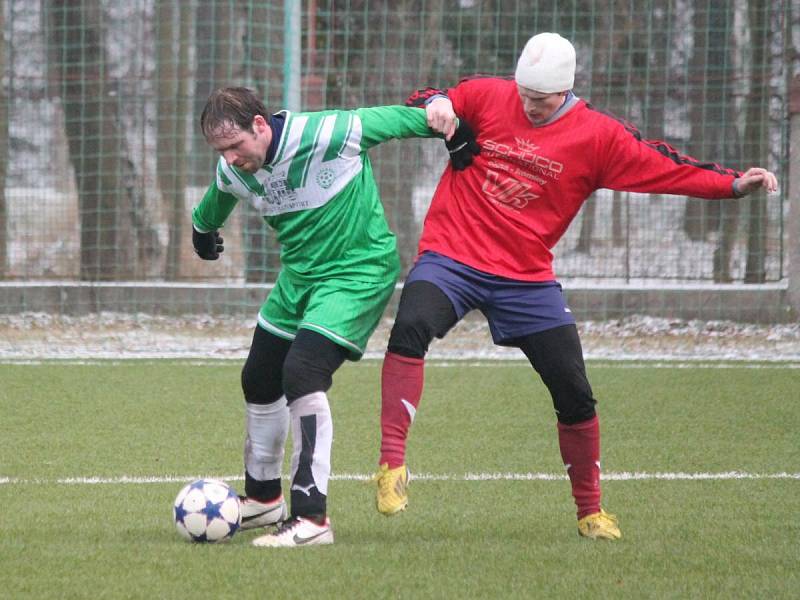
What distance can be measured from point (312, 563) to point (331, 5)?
9.56 m

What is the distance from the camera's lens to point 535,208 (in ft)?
16.6

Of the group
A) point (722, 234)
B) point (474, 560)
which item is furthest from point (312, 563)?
point (722, 234)

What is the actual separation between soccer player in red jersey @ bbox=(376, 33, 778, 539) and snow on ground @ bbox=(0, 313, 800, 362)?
534 centimetres

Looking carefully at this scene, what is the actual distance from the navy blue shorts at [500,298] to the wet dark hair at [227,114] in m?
0.83

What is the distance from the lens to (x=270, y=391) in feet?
16.7

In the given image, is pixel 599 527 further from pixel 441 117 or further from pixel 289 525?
pixel 441 117

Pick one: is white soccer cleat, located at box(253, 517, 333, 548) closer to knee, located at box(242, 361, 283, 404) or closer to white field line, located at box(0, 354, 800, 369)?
knee, located at box(242, 361, 283, 404)

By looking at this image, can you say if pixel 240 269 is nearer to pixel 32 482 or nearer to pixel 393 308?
pixel 393 308

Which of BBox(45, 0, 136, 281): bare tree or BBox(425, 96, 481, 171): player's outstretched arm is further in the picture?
BBox(45, 0, 136, 281): bare tree

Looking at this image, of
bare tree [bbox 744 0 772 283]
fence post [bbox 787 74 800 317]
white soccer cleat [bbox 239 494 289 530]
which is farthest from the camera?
bare tree [bbox 744 0 772 283]

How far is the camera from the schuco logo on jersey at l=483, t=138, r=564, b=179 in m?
4.95

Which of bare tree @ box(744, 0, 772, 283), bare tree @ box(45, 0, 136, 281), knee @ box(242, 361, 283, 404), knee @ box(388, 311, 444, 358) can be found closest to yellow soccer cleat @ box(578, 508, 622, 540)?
knee @ box(388, 311, 444, 358)

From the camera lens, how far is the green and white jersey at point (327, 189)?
4.82 metres

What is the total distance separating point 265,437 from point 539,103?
1.55 meters
